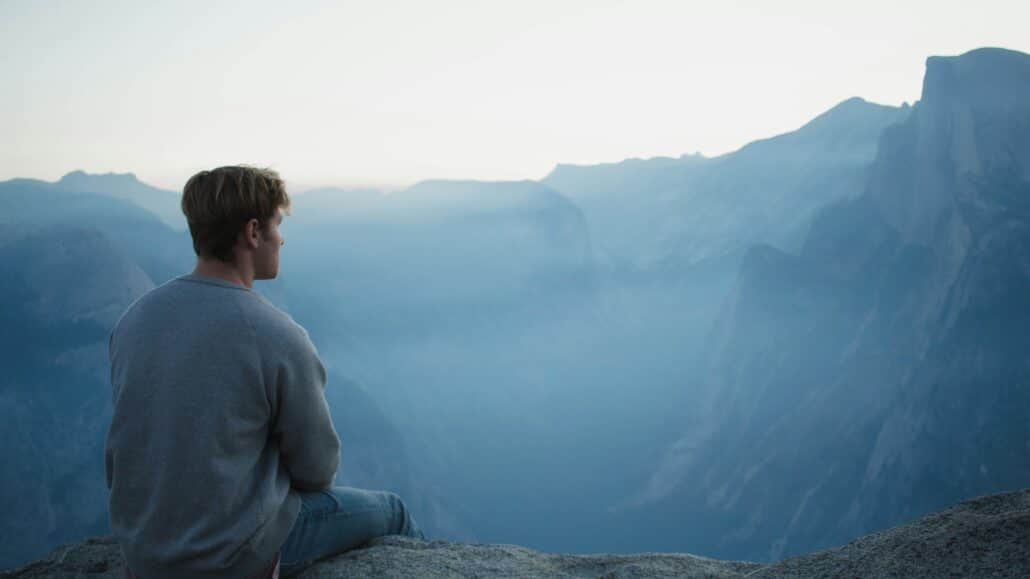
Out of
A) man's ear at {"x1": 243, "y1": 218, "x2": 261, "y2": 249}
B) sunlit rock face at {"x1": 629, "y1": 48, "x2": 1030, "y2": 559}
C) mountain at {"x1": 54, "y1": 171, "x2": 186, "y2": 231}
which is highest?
mountain at {"x1": 54, "y1": 171, "x2": 186, "y2": 231}

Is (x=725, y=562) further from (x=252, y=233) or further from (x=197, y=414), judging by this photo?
(x=252, y=233)

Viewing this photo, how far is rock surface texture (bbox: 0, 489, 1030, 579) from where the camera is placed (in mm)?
2922

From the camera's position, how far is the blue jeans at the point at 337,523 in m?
2.89

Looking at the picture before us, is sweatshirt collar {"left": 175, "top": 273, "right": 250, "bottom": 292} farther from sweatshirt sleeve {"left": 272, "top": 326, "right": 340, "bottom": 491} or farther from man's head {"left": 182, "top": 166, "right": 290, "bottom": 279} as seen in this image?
sweatshirt sleeve {"left": 272, "top": 326, "right": 340, "bottom": 491}

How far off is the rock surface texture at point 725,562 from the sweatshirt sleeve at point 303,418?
3.30 feet

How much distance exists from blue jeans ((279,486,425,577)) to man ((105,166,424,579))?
1.78 feet

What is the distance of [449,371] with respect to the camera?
76625mm

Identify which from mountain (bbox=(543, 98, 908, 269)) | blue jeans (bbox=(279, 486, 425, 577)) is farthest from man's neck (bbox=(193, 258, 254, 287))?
mountain (bbox=(543, 98, 908, 269))

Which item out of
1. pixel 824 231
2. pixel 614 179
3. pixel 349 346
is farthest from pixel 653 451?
pixel 614 179

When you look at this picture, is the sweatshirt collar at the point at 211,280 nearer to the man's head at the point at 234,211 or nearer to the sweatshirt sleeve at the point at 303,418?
the man's head at the point at 234,211

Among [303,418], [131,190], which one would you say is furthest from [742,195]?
[303,418]

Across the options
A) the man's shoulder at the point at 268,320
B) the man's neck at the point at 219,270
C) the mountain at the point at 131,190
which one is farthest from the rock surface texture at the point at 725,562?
the mountain at the point at 131,190

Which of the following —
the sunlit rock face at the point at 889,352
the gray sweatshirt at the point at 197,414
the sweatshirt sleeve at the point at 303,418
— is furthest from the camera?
the sunlit rock face at the point at 889,352

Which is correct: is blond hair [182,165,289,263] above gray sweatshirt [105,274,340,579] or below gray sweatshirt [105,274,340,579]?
above
